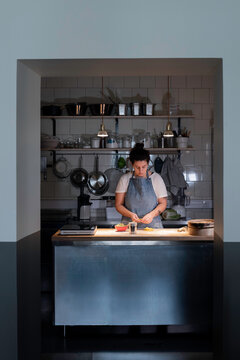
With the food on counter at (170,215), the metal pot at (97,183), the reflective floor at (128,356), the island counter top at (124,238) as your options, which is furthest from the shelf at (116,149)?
the reflective floor at (128,356)

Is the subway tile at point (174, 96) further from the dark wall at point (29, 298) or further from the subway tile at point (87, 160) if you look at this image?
the dark wall at point (29, 298)

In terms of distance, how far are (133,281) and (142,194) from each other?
1.42 meters

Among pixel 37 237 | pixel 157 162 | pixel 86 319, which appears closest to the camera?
pixel 86 319

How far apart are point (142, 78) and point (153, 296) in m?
3.85

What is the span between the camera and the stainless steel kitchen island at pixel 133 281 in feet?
8.68

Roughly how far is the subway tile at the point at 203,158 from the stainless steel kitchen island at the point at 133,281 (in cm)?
324

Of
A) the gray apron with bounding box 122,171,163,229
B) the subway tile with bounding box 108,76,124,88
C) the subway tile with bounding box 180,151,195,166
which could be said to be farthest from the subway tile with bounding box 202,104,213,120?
the gray apron with bounding box 122,171,163,229

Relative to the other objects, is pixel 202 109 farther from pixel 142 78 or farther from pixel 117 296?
pixel 117 296

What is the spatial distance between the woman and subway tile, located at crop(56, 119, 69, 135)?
2081 millimetres

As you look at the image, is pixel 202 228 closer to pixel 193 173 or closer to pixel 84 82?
pixel 193 173

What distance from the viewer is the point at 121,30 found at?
2.89 m

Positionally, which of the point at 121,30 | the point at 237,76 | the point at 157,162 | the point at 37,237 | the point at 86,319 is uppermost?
the point at 121,30

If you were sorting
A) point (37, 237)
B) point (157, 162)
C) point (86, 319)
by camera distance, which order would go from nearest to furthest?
point (86, 319)
point (37, 237)
point (157, 162)

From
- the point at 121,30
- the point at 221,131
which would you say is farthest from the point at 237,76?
the point at 121,30
